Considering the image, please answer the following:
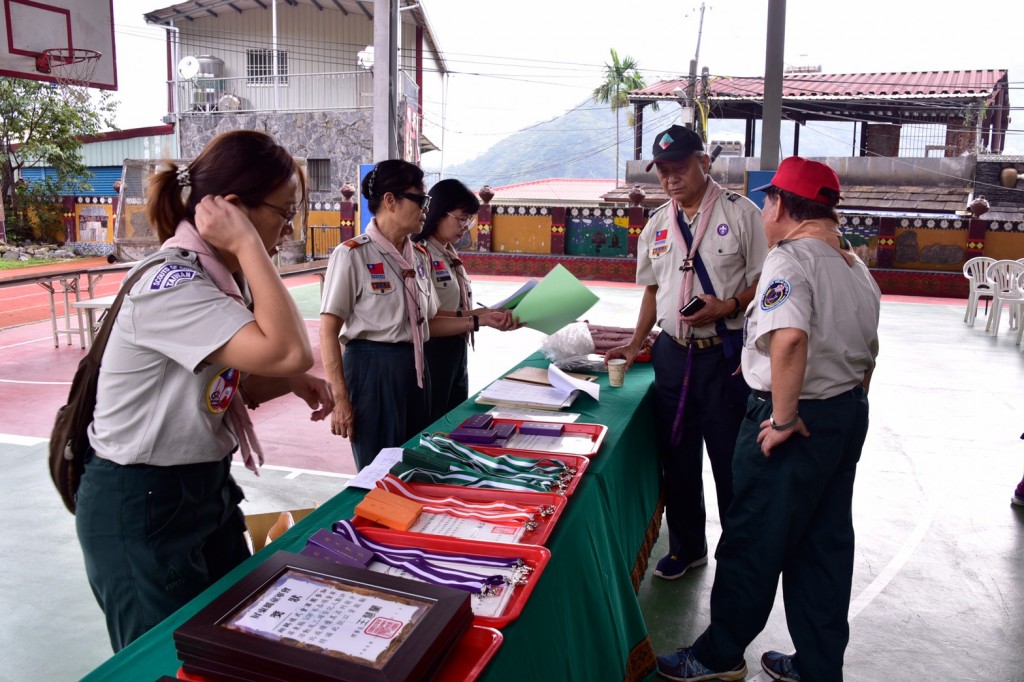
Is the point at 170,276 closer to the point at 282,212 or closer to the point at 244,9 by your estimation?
the point at 282,212

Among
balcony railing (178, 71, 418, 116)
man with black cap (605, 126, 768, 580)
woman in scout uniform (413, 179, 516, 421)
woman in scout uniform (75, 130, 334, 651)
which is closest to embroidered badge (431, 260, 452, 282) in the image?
woman in scout uniform (413, 179, 516, 421)

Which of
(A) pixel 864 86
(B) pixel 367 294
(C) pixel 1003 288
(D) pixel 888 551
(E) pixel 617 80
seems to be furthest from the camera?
(E) pixel 617 80

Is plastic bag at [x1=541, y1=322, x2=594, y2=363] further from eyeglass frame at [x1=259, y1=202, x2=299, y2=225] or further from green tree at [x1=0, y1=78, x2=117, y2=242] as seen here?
green tree at [x1=0, y1=78, x2=117, y2=242]

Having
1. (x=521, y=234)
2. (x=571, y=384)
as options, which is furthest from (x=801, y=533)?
(x=521, y=234)

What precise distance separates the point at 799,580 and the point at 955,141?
1883cm

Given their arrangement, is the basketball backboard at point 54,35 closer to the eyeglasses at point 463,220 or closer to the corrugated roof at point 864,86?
the eyeglasses at point 463,220

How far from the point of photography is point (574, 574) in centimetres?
160

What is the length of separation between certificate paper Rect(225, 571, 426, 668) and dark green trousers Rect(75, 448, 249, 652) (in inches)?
12.9

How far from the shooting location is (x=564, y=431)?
2.31m

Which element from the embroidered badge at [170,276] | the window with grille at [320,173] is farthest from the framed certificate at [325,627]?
the window with grille at [320,173]

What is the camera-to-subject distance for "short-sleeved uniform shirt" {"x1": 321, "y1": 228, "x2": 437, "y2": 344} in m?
2.61

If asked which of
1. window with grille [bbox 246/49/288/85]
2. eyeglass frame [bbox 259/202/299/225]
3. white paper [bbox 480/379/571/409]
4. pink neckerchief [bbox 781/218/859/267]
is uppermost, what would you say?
window with grille [bbox 246/49/288/85]

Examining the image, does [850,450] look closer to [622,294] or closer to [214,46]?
[622,294]

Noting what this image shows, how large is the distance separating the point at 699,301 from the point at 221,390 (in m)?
1.75
